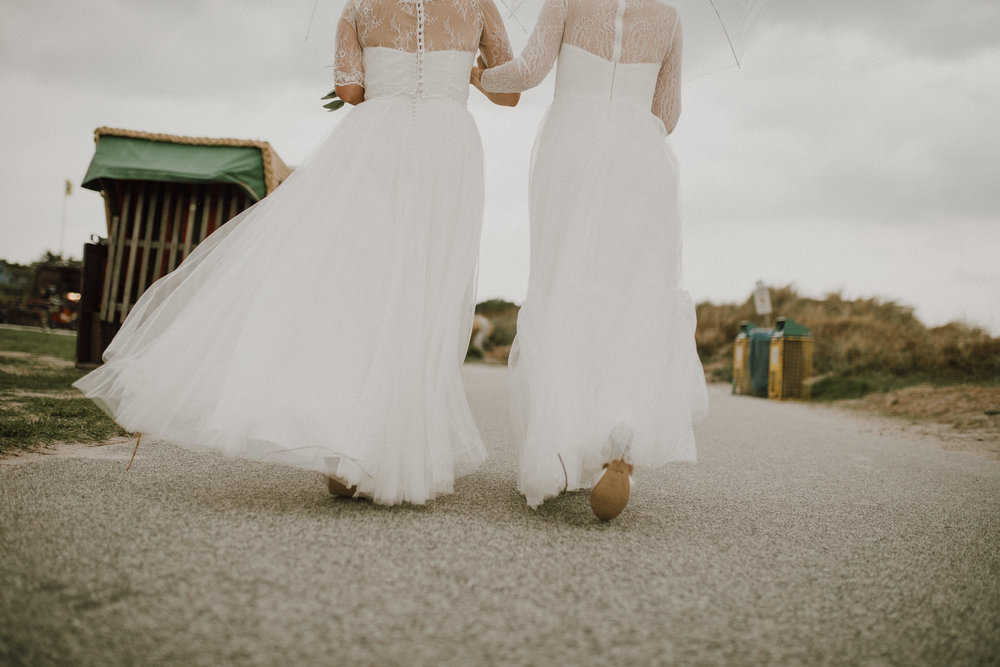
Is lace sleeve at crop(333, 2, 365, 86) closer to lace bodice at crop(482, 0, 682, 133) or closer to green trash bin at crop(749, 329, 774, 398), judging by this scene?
lace bodice at crop(482, 0, 682, 133)

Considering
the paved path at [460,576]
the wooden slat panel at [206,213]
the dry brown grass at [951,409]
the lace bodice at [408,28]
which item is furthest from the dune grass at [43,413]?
the dry brown grass at [951,409]

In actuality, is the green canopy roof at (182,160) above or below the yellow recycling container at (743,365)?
above

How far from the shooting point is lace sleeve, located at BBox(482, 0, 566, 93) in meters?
2.32

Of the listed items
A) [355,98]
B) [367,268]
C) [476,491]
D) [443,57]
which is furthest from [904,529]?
[355,98]

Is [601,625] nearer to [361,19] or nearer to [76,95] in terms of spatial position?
[361,19]

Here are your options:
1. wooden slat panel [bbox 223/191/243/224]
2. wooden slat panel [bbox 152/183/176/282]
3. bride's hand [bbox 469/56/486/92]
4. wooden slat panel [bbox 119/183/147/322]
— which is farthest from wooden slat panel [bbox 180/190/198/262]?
bride's hand [bbox 469/56/486/92]

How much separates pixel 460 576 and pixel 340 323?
970 millimetres

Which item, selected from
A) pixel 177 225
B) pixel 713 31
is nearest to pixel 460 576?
pixel 713 31

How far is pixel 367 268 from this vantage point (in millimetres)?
2152

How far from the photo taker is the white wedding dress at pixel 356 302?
190 cm

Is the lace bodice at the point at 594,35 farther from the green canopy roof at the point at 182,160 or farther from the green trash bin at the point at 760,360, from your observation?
the green trash bin at the point at 760,360

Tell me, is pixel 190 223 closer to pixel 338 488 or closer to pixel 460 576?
pixel 338 488

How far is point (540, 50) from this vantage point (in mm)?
2330

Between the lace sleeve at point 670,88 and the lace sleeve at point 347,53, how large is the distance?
3.87ft
